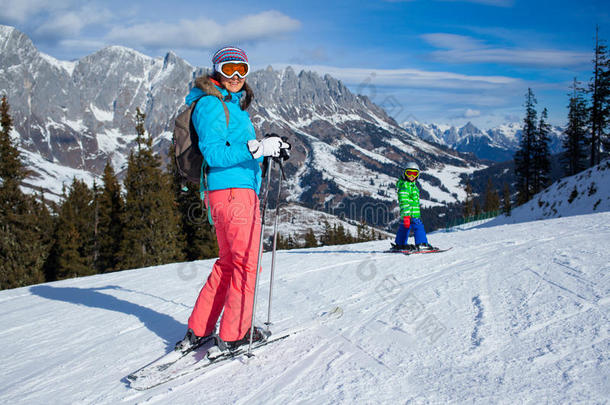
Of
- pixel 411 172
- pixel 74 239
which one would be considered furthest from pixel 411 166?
pixel 74 239

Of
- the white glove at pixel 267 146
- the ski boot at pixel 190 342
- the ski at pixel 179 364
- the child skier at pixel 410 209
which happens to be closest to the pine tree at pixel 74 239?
the child skier at pixel 410 209

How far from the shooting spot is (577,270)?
201 inches

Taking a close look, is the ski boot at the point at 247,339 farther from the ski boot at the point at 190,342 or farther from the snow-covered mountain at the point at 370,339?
the ski boot at the point at 190,342

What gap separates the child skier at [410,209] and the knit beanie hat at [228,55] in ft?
21.0

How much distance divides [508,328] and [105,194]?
116ft

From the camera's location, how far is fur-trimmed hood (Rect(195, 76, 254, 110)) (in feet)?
10.6

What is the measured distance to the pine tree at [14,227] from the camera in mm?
23000

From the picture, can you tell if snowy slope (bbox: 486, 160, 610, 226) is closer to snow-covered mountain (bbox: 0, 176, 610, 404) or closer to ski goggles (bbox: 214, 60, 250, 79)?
snow-covered mountain (bbox: 0, 176, 610, 404)

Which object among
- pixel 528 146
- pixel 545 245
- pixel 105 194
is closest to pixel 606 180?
pixel 545 245

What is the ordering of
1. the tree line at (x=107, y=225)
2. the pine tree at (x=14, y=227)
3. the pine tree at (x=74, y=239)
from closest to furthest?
the pine tree at (x=14, y=227) < the tree line at (x=107, y=225) < the pine tree at (x=74, y=239)

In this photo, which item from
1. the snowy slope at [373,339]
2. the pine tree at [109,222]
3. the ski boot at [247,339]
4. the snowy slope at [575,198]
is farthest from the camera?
the pine tree at [109,222]

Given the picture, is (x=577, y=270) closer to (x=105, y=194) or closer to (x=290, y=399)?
(x=290, y=399)

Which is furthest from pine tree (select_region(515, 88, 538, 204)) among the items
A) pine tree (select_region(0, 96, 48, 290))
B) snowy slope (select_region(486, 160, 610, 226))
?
pine tree (select_region(0, 96, 48, 290))

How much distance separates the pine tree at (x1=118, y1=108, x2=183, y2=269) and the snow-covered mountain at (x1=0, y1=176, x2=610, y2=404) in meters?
20.5
